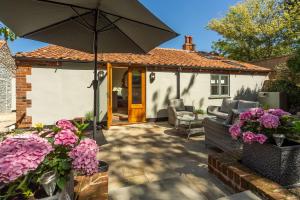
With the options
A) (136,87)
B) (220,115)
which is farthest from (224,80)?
(136,87)

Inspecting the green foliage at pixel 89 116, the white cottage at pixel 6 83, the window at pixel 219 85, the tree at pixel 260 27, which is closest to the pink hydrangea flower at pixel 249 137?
the green foliage at pixel 89 116

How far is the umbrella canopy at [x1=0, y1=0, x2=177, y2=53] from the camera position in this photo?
7.92 feet

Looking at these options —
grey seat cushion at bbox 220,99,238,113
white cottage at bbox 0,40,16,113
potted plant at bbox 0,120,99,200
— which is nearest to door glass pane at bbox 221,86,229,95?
grey seat cushion at bbox 220,99,238,113

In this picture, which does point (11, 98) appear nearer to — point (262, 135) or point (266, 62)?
point (262, 135)

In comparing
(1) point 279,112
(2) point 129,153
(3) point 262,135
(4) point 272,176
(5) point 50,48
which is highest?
(5) point 50,48

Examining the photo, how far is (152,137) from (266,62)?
12.9 m

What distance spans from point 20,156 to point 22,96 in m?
7.05

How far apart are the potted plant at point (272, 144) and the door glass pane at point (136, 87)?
630cm

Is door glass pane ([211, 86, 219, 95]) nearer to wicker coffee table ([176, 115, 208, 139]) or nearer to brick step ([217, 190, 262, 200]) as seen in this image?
wicker coffee table ([176, 115, 208, 139])

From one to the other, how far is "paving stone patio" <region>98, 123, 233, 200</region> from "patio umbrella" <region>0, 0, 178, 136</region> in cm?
125

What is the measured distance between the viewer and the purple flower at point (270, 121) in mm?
2371

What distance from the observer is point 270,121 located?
7.82 ft

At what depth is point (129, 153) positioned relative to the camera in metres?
4.64

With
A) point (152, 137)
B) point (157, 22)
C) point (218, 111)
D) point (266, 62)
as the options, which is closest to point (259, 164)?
point (157, 22)
